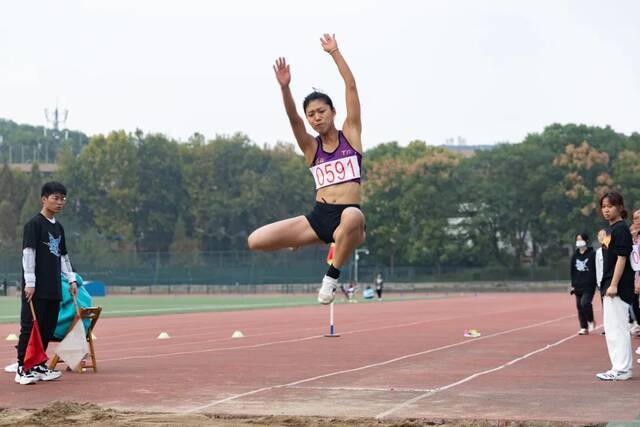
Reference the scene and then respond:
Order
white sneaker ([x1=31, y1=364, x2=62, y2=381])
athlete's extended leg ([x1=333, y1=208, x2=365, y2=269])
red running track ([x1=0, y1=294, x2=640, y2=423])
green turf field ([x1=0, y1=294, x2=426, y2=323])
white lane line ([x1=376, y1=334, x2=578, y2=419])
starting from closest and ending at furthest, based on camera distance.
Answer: white lane line ([x1=376, y1=334, x2=578, y2=419])
red running track ([x1=0, y1=294, x2=640, y2=423])
athlete's extended leg ([x1=333, y1=208, x2=365, y2=269])
white sneaker ([x1=31, y1=364, x2=62, y2=381])
green turf field ([x1=0, y1=294, x2=426, y2=323])

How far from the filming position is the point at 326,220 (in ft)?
30.7

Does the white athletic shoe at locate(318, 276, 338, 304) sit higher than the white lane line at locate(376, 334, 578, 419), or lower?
higher

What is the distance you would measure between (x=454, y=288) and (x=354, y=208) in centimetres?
6970

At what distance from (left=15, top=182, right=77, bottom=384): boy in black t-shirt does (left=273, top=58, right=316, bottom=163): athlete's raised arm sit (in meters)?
2.73

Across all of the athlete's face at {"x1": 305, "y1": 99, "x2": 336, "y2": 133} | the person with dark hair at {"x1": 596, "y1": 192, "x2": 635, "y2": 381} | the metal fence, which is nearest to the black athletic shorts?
the athlete's face at {"x1": 305, "y1": 99, "x2": 336, "y2": 133}

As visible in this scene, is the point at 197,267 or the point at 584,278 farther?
the point at 197,267

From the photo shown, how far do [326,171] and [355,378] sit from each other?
236cm

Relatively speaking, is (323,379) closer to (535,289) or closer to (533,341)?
(533,341)

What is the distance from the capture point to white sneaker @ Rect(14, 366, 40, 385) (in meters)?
10.4

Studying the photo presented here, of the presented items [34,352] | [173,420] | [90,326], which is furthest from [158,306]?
[173,420]

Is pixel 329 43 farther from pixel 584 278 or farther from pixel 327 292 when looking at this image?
pixel 584 278

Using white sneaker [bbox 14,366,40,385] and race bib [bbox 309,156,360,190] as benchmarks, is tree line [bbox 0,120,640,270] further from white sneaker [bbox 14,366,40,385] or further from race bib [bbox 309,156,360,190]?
race bib [bbox 309,156,360,190]

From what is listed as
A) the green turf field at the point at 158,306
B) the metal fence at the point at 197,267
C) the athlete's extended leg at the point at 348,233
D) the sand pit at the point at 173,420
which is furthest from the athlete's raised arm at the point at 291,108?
the metal fence at the point at 197,267

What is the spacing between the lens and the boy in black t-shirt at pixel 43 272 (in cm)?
1079
